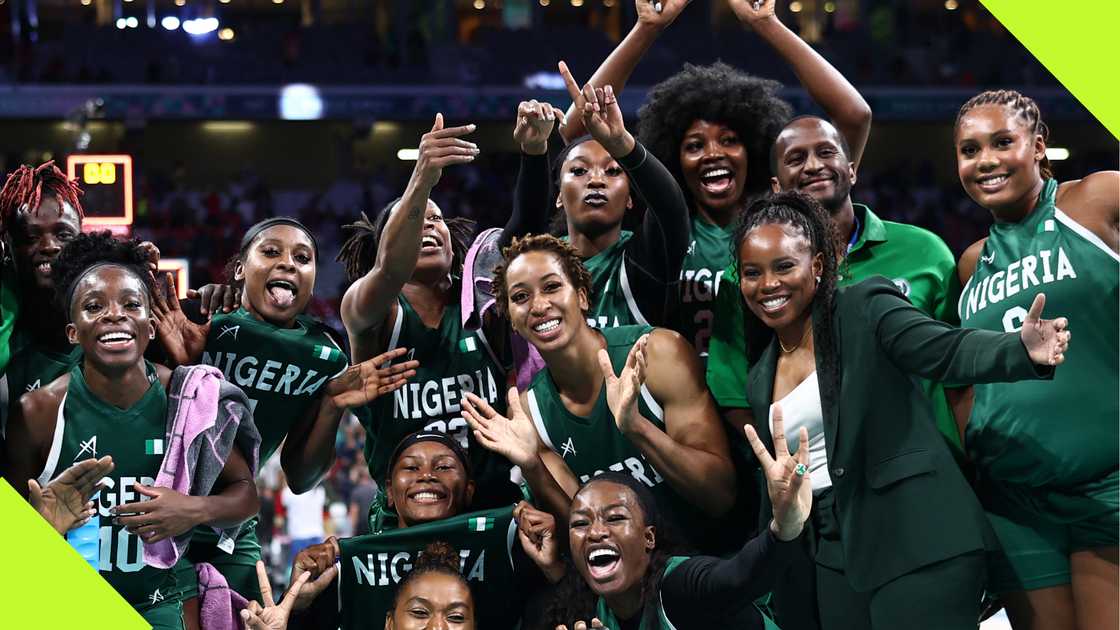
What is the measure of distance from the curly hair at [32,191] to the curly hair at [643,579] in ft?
7.42

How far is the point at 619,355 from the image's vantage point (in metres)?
4.32

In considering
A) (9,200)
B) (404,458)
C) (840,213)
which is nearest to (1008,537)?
(840,213)

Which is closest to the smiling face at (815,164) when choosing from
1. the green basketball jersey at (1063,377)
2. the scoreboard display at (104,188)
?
the green basketball jersey at (1063,377)

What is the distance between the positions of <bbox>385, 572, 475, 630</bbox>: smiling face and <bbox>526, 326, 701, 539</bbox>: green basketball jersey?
0.57 metres

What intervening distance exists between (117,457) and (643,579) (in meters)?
1.73

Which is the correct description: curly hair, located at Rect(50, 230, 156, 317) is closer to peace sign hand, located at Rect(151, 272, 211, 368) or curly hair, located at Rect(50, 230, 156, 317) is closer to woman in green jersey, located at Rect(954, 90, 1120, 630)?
peace sign hand, located at Rect(151, 272, 211, 368)

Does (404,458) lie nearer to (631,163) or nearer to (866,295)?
(631,163)

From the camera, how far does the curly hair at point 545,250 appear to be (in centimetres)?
440

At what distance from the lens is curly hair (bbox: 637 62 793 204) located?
197 inches

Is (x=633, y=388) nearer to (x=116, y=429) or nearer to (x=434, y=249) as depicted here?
(x=434, y=249)

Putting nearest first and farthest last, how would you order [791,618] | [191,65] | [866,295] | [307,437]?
[866,295] → [791,618] → [307,437] → [191,65]

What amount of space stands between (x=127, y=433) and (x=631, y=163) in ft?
6.07

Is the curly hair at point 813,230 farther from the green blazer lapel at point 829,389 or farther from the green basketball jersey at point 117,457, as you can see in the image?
the green basketball jersey at point 117,457

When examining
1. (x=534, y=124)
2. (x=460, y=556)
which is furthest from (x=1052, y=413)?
(x=460, y=556)
